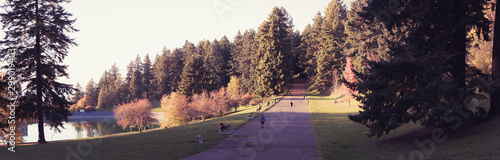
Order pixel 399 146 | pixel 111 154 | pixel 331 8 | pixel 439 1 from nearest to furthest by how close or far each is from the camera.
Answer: pixel 439 1
pixel 399 146
pixel 111 154
pixel 331 8

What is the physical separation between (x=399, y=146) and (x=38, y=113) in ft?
79.5

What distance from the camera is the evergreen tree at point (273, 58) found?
60906 mm

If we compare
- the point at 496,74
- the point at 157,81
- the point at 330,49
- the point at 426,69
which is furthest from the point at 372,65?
the point at 157,81

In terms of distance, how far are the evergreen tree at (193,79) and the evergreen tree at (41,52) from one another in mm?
35936

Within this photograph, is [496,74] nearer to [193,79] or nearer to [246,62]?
[193,79]

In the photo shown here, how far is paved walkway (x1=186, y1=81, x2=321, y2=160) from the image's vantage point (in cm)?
1561

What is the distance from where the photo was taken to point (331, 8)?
67.8m

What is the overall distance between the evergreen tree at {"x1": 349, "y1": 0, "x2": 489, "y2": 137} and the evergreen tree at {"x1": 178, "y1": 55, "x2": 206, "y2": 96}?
46913 mm

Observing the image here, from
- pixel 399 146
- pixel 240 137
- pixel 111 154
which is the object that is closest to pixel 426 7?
pixel 399 146

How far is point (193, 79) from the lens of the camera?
5872 centimetres

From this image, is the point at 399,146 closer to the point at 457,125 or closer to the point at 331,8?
the point at 457,125

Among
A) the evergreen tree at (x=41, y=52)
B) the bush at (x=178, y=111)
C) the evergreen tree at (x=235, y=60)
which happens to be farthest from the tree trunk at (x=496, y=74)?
the evergreen tree at (x=235, y=60)

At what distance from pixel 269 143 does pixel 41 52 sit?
60.2ft

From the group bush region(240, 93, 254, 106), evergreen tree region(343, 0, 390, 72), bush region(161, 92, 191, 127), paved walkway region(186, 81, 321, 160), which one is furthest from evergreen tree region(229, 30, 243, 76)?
paved walkway region(186, 81, 321, 160)
